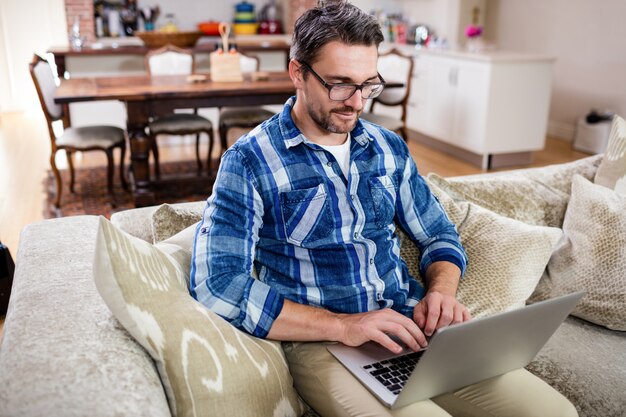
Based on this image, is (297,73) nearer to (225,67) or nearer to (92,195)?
(225,67)

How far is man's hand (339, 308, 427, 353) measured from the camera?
49.4 inches

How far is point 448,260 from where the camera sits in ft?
5.10

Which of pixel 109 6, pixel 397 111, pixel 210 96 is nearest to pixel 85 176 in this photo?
pixel 210 96

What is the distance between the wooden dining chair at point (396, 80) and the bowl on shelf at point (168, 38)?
1.81 m

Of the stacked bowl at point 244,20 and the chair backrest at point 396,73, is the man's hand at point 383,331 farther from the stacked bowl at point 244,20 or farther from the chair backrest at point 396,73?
the stacked bowl at point 244,20

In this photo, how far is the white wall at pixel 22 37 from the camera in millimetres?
6859

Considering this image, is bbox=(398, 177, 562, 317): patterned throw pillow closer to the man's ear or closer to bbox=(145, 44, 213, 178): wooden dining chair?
the man's ear

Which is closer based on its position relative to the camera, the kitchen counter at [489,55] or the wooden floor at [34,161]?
the wooden floor at [34,161]

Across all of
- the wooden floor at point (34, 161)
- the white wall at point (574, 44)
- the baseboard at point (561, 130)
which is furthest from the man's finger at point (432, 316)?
the baseboard at point (561, 130)

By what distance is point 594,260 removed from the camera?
1.73 m

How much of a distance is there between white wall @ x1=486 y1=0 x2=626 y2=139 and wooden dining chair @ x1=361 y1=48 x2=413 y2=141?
2130 mm

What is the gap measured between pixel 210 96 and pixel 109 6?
176 inches

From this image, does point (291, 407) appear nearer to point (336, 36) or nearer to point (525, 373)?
point (525, 373)

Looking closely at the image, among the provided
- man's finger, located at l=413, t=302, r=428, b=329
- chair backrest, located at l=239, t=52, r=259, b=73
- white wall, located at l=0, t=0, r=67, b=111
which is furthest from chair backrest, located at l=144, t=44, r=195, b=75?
man's finger, located at l=413, t=302, r=428, b=329
